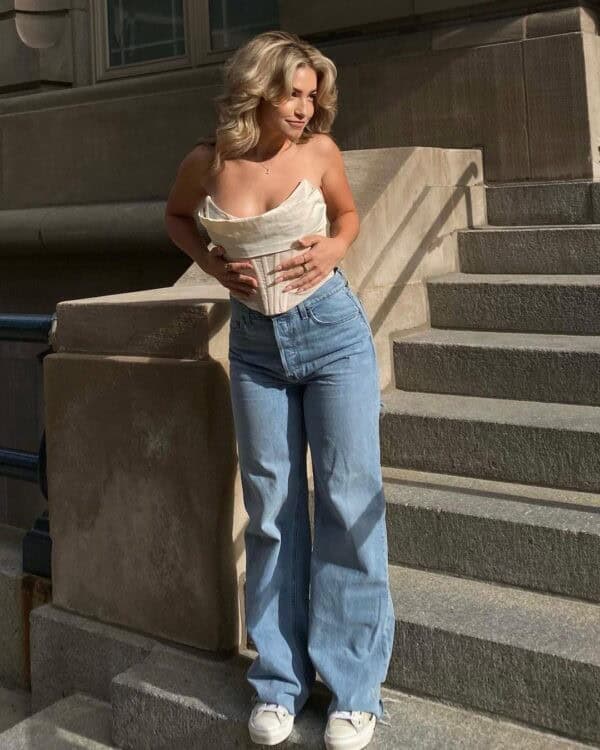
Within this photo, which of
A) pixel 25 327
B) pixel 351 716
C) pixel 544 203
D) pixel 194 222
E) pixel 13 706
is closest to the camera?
pixel 351 716

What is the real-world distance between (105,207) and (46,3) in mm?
2146

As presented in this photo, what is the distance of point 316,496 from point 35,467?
1769 mm

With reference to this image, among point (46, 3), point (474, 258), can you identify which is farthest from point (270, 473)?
point (46, 3)

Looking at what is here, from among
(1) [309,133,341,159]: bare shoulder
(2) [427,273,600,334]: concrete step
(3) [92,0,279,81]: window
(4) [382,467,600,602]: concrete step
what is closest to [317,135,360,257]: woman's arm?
(1) [309,133,341,159]: bare shoulder

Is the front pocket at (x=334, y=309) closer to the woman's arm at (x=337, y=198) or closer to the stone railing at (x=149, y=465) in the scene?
the woman's arm at (x=337, y=198)

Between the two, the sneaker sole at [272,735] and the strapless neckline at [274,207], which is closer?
the strapless neckline at [274,207]

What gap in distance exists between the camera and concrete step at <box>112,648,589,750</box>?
9.18 ft

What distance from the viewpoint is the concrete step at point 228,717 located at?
2.80 metres

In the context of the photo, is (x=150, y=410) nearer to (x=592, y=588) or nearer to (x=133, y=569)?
(x=133, y=569)

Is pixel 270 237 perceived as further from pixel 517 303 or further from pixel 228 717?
pixel 517 303

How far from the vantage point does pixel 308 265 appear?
260cm

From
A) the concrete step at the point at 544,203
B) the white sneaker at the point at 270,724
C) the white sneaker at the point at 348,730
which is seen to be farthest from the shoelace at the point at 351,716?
the concrete step at the point at 544,203

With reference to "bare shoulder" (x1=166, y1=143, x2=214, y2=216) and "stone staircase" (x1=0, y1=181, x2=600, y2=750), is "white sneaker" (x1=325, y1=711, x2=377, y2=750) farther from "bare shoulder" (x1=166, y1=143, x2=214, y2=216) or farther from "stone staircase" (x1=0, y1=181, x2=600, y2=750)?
"bare shoulder" (x1=166, y1=143, x2=214, y2=216)

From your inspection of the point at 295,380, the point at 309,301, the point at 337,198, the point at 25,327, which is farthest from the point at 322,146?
the point at 25,327
